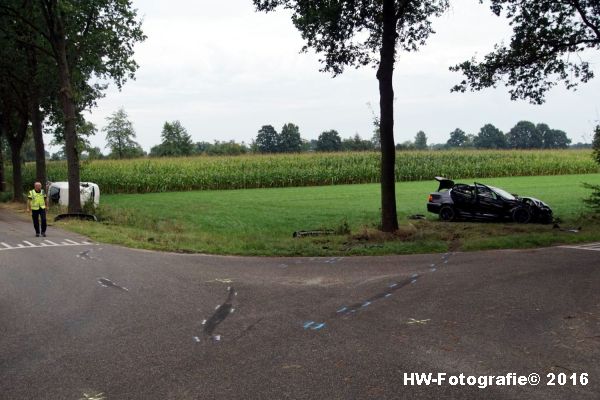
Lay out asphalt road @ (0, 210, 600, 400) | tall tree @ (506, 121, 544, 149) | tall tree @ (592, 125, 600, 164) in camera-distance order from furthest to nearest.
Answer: tall tree @ (506, 121, 544, 149), tall tree @ (592, 125, 600, 164), asphalt road @ (0, 210, 600, 400)

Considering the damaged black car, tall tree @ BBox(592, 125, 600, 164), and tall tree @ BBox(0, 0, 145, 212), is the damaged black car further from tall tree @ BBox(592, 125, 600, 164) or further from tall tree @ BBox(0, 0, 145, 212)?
tall tree @ BBox(0, 0, 145, 212)

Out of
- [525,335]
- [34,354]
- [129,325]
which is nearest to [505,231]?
[525,335]

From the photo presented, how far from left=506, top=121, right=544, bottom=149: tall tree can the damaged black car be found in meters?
131

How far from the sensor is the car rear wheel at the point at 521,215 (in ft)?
62.0

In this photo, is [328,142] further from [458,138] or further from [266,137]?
[458,138]

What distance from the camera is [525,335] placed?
6332 millimetres

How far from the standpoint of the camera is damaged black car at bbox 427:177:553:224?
18.9m

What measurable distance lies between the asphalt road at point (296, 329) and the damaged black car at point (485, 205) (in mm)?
7770

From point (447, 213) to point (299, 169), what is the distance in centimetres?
2837

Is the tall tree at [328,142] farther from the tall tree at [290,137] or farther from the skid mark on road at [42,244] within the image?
the skid mark on road at [42,244]

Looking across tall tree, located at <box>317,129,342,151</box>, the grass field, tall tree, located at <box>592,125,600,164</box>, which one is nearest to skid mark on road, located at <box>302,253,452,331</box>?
the grass field

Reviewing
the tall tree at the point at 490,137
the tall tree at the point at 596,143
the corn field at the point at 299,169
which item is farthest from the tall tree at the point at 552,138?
the tall tree at the point at 596,143

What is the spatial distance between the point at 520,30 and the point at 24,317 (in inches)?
738

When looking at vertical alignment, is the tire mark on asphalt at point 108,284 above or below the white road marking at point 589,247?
above
